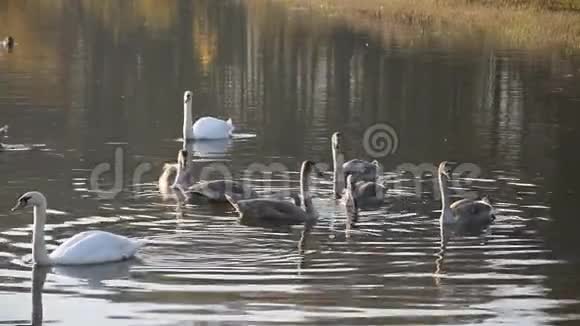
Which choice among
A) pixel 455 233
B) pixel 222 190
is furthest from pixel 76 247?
pixel 455 233

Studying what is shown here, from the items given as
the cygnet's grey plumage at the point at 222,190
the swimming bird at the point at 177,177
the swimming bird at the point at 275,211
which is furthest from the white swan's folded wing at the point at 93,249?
the swimming bird at the point at 177,177

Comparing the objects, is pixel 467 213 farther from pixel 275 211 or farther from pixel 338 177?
pixel 338 177

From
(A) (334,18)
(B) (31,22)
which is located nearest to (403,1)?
(A) (334,18)

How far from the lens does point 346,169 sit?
57.4 feet

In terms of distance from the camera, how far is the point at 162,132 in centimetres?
2188

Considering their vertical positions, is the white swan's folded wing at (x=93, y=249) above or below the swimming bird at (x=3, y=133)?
below

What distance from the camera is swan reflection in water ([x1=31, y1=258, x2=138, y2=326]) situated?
11.9 metres

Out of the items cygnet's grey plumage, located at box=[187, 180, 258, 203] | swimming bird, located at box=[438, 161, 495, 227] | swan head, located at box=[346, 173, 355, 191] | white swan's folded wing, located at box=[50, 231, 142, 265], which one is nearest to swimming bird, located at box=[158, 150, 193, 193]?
cygnet's grey plumage, located at box=[187, 180, 258, 203]

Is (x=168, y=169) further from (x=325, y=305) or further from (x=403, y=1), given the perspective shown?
(x=403, y=1)

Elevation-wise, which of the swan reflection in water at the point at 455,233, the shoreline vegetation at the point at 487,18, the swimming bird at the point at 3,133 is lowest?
the swan reflection in water at the point at 455,233

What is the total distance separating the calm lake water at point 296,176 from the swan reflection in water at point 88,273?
0.10 ft

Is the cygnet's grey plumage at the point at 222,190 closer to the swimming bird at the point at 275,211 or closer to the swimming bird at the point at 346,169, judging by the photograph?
the swimming bird at the point at 275,211

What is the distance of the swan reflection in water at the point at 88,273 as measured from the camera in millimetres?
11867

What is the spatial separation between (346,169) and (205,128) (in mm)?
3959
